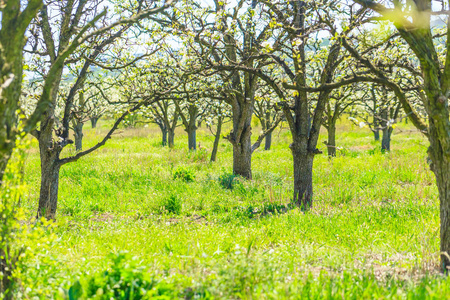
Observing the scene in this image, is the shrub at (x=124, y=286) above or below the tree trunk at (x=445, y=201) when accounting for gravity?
below

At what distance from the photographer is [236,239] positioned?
474 centimetres

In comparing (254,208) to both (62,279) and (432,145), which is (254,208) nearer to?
(432,145)

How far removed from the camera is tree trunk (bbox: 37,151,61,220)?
575 centimetres

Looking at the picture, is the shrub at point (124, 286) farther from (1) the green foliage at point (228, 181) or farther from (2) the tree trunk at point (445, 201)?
(1) the green foliage at point (228, 181)

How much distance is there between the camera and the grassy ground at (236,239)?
2945 mm

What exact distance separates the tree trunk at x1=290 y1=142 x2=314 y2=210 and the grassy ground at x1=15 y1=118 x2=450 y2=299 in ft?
0.97

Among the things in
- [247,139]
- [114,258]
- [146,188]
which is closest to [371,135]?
[247,139]

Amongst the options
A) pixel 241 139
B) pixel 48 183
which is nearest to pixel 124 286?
pixel 48 183

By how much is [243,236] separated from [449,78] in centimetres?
311

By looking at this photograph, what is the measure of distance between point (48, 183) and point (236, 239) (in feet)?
11.2

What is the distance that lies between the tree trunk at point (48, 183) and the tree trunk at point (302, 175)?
4.44 m

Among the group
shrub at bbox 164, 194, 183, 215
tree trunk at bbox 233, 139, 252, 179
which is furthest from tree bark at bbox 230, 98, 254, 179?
shrub at bbox 164, 194, 183, 215

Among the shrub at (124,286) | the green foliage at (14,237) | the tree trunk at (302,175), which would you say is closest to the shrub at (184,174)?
the tree trunk at (302,175)

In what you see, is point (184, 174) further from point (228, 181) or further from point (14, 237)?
point (14, 237)
